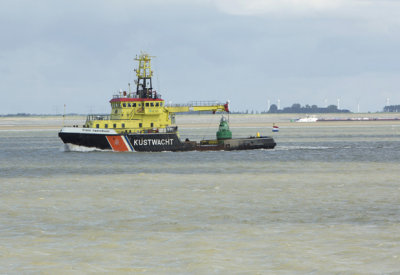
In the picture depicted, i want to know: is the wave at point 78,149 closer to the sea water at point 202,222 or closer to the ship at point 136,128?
the ship at point 136,128

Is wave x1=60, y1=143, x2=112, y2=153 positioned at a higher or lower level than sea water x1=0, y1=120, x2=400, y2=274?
higher

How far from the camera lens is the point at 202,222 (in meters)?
24.4

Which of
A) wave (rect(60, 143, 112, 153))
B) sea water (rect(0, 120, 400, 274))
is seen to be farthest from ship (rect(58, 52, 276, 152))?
sea water (rect(0, 120, 400, 274))

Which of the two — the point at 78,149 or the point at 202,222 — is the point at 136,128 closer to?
the point at 78,149

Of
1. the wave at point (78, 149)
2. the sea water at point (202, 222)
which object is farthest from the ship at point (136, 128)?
the sea water at point (202, 222)

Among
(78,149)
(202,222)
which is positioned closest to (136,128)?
(78,149)

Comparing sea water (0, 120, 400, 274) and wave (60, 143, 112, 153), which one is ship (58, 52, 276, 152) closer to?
wave (60, 143, 112, 153)

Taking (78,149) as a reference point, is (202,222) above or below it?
below

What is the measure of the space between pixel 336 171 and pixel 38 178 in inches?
810

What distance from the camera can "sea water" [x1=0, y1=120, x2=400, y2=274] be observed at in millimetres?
17875

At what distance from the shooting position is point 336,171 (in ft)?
156

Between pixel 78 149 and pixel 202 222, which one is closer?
pixel 202 222

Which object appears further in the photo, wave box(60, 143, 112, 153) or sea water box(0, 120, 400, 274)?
wave box(60, 143, 112, 153)

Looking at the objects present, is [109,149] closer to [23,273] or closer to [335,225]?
[335,225]
